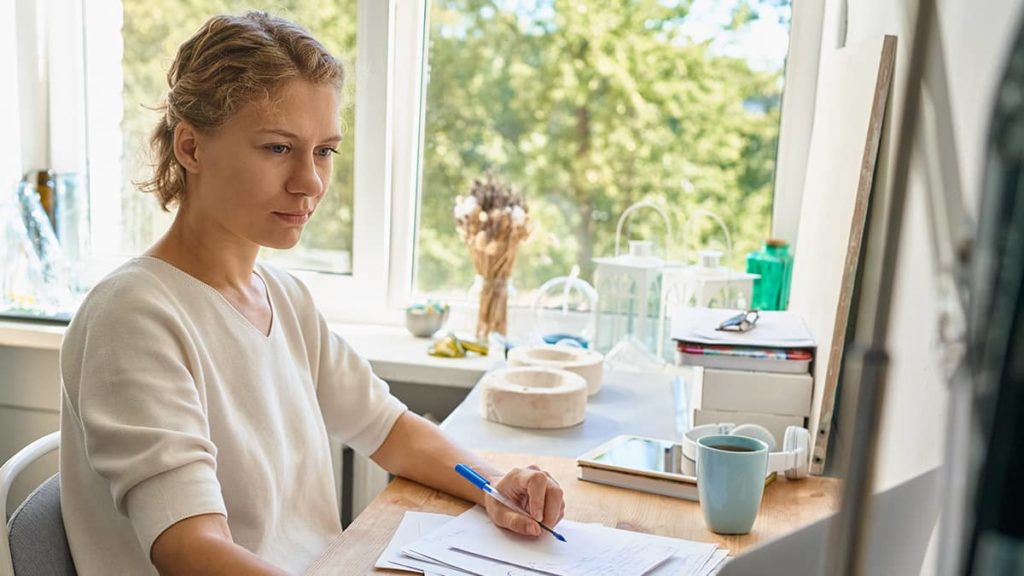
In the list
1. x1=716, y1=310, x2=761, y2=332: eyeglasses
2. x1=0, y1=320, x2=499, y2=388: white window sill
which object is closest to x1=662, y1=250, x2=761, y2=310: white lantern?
x1=716, y1=310, x2=761, y2=332: eyeglasses

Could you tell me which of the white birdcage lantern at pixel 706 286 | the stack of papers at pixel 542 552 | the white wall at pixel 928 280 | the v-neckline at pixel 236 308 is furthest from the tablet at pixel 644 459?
the white birdcage lantern at pixel 706 286

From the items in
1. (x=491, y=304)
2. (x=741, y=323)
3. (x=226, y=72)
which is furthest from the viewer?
(x=491, y=304)

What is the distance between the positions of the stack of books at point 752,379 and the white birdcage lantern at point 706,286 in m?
0.43

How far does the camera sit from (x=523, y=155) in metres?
2.27

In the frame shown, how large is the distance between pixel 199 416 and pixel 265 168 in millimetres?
299

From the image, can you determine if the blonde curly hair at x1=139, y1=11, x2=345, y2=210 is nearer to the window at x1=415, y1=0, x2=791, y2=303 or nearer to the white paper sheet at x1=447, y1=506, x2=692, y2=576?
the white paper sheet at x1=447, y1=506, x2=692, y2=576

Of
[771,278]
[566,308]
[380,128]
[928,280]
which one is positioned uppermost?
[380,128]

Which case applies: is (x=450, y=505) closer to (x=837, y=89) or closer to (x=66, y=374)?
(x=66, y=374)

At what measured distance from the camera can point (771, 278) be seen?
200 centimetres

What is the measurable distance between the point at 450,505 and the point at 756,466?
1.18ft

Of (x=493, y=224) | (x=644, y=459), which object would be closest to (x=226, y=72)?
(x=644, y=459)

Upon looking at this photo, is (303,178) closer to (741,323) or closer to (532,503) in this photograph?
(532,503)

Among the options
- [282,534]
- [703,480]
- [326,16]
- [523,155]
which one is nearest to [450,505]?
[282,534]

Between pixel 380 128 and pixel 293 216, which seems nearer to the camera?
pixel 293 216
